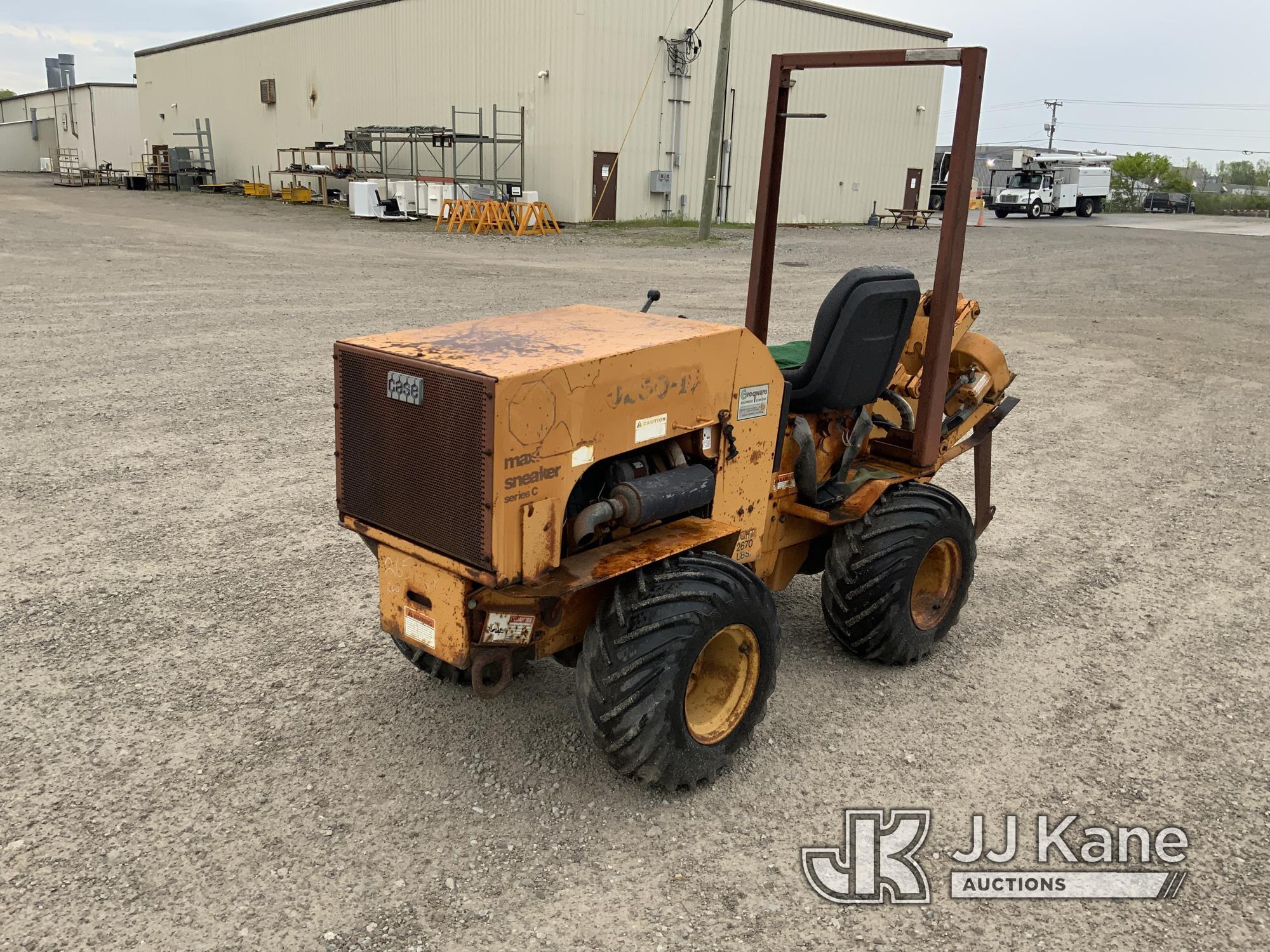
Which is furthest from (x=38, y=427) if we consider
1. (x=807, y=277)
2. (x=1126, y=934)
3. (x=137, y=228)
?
(x=137, y=228)

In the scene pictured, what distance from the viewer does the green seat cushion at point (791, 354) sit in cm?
423

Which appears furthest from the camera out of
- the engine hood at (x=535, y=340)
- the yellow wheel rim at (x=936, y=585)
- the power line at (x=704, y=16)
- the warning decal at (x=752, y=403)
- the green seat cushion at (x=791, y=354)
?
the power line at (x=704, y=16)

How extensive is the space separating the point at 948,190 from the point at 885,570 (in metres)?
1.48

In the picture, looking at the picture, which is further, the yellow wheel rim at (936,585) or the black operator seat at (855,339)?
the yellow wheel rim at (936,585)

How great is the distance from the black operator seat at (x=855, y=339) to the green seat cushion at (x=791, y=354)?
0.08 metres

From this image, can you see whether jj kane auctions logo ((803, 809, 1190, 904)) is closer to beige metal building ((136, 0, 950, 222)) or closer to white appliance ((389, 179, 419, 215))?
beige metal building ((136, 0, 950, 222))

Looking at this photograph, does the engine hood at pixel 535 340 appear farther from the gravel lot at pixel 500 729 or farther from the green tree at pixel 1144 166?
the green tree at pixel 1144 166

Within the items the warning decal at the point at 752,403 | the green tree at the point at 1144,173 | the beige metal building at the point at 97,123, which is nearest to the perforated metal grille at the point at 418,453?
the warning decal at the point at 752,403

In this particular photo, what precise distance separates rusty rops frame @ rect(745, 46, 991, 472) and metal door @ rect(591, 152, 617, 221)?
23312mm

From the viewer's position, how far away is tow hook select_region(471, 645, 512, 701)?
10.5 ft

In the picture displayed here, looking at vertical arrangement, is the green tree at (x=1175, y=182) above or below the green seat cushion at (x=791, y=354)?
above

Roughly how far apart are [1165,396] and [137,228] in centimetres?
1990

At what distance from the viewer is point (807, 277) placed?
17.7 meters

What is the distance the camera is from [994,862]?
3.19 m
